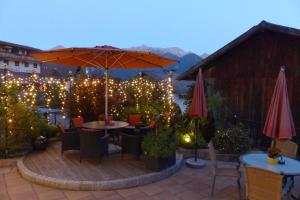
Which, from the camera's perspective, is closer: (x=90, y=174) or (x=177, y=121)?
(x=90, y=174)

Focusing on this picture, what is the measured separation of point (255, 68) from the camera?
9266 millimetres

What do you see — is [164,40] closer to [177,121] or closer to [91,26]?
[91,26]

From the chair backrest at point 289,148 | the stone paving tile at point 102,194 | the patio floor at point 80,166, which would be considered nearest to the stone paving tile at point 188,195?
the patio floor at point 80,166

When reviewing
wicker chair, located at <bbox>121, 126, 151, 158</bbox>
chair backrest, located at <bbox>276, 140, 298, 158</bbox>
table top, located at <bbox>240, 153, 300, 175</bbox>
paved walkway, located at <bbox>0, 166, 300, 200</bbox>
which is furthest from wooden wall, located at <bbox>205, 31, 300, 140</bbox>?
wicker chair, located at <bbox>121, 126, 151, 158</bbox>

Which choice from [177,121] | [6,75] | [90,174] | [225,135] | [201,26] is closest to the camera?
[90,174]

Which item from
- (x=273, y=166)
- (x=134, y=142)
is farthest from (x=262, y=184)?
(x=134, y=142)

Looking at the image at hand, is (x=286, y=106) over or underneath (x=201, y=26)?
underneath

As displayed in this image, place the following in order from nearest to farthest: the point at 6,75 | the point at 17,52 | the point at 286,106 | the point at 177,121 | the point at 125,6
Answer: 1. the point at 286,106
2. the point at 6,75
3. the point at 177,121
4. the point at 17,52
5. the point at 125,6

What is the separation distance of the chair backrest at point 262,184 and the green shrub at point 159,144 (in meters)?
2.31

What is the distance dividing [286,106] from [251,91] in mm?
4716

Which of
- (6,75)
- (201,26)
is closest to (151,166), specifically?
(6,75)

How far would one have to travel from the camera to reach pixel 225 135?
7691 mm

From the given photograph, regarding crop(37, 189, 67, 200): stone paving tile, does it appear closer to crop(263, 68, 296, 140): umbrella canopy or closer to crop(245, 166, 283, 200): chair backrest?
crop(245, 166, 283, 200): chair backrest

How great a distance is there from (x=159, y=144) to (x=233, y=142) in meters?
2.52
